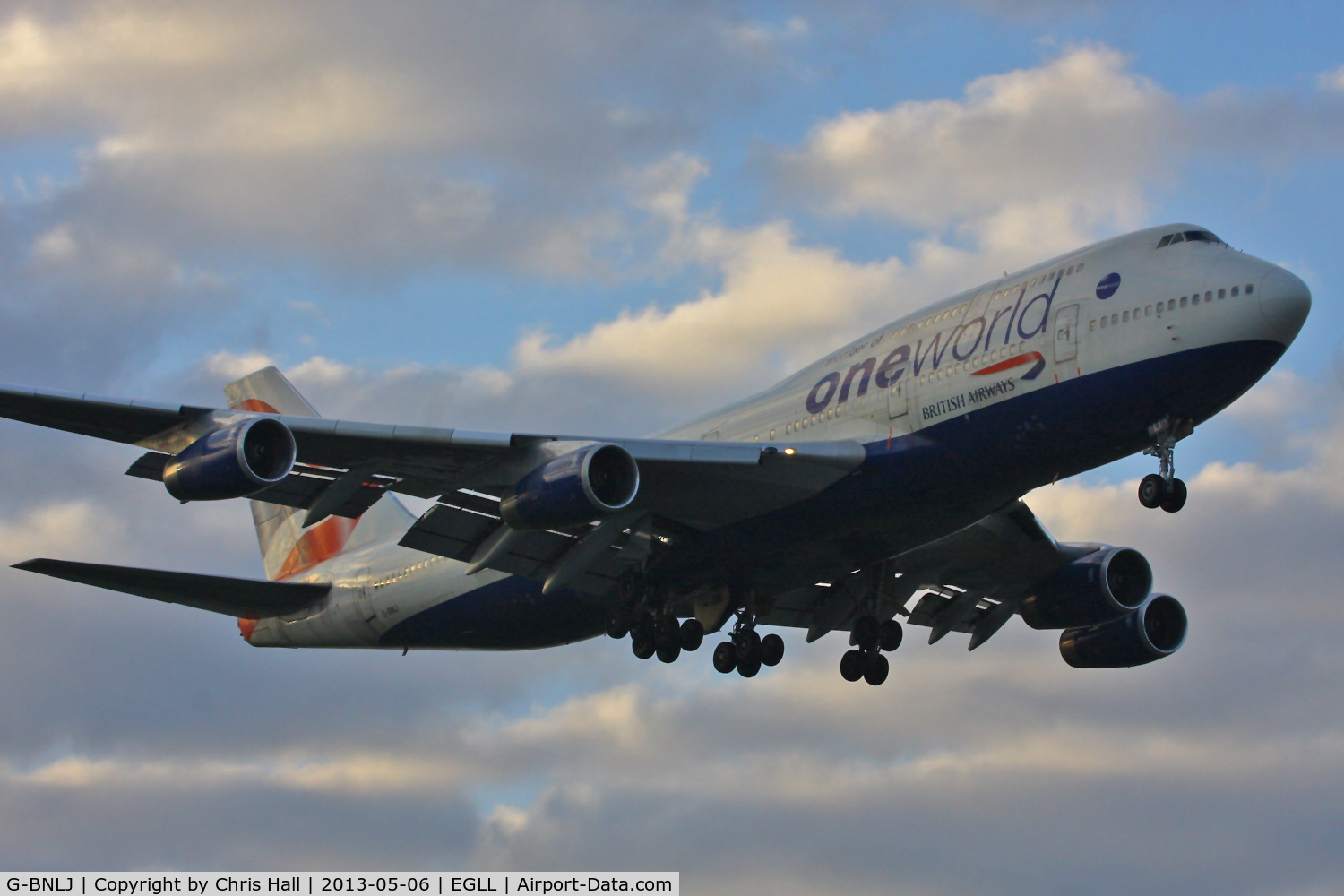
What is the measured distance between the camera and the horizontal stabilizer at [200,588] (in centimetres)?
3234

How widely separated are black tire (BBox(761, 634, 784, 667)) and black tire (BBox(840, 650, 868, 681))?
1.68m

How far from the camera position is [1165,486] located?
27.0m

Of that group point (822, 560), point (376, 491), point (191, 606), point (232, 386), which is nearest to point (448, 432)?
point (376, 491)

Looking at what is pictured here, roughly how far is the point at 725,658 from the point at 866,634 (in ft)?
11.4

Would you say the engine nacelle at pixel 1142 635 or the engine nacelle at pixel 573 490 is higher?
the engine nacelle at pixel 1142 635

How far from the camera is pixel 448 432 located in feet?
94.7

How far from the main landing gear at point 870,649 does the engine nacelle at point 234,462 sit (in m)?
15.2

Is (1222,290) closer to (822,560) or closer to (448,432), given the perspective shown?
(822,560)

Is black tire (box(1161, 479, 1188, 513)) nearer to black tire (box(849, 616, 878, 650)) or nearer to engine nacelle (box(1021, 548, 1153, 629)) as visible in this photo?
black tire (box(849, 616, 878, 650))

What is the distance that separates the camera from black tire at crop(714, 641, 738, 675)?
36000 mm

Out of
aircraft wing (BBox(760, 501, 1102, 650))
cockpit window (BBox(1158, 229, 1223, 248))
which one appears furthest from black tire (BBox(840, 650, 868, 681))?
cockpit window (BBox(1158, 229, 1223, 248))

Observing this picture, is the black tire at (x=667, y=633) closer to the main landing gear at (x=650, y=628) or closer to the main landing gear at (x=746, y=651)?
the main landing gear at (x=650, y=628)

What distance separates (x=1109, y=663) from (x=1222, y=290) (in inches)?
652

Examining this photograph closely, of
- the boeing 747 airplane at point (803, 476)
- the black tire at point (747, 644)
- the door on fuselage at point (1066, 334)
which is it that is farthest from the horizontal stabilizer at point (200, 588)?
the door on fuselage at point (1066, 334)
